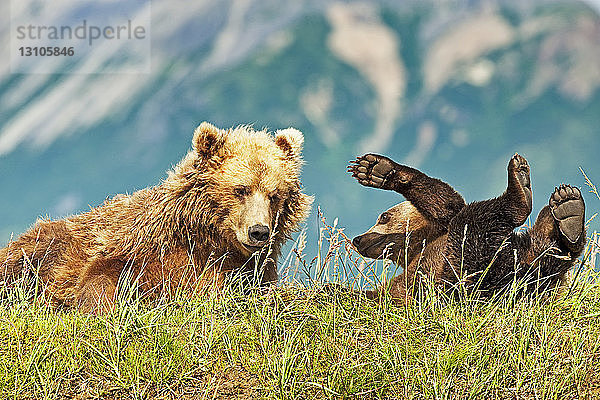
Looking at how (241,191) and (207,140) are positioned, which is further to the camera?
→ (207,140)

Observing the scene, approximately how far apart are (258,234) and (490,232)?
117 centimetres

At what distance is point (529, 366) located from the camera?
3230 millimetres

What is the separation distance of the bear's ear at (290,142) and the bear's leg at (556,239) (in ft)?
4.23

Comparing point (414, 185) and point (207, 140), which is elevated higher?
point (207, 140)

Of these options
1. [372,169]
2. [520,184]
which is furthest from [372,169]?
[520,184]

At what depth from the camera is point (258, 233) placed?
3656mm

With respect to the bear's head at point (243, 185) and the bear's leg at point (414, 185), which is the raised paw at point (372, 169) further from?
the bear's head at point (243, 185)

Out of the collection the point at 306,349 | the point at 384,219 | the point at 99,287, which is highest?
the point at 384,219

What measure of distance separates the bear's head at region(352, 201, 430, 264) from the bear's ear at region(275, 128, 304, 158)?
61 centimetres

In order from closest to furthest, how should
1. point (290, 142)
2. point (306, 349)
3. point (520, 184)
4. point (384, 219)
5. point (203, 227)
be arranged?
point (306, 349)
point (520, 184)
point (203, 227)
point (290, 142)
point (384, 219)

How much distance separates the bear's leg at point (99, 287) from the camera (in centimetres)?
377

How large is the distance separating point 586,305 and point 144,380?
2265 millimetres

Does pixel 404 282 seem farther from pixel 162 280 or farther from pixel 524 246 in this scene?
pixel 162 280

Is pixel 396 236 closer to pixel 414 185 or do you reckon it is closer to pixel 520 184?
pixel 414 185
